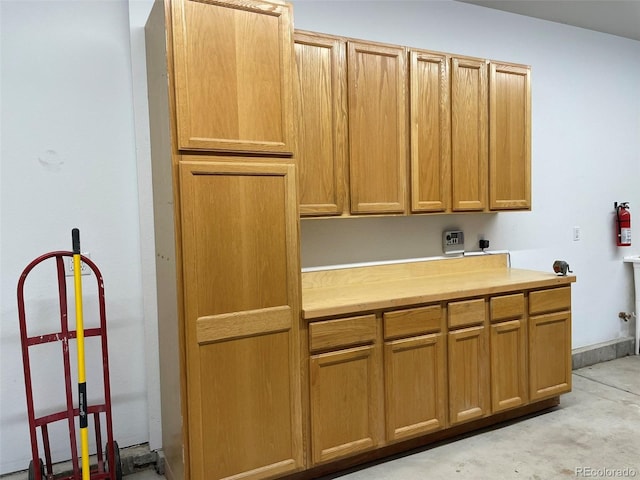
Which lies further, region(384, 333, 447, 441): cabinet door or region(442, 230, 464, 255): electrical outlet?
region(442, 230, 464, 255): electrical outlet

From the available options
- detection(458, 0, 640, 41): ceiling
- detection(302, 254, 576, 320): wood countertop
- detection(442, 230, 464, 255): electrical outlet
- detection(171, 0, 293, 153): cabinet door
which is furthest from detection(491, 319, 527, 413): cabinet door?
detection(458, 0, 640, 41): ceiling

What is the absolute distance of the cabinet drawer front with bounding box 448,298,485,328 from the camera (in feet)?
8.70

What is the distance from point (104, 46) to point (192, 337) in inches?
61.6

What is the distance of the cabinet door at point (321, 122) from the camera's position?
8.13 feet

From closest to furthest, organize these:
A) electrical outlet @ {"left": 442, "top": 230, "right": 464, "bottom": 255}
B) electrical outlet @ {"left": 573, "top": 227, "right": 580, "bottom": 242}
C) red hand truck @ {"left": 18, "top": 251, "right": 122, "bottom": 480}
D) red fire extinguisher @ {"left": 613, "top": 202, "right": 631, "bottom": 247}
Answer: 1. red hand truck @ {"left": 18, "top": 251, "right": 122, "bottom": 480}
2. electrical outlet @ {"left": 442, "top": 230, "right": 464, "bottom": 255}
3. electrical outlet @ {"left": 573, "top": 227, "right": 580, "bottom": 242}
4. red fire extinguisher @ {"left": 613, "top": 202, "right": 631, "bottom": 247}

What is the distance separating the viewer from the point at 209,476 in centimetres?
208

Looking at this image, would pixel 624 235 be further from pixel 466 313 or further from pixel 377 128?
pixel 377 128

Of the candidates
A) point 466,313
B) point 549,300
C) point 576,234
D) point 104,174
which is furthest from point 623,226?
point 104,174

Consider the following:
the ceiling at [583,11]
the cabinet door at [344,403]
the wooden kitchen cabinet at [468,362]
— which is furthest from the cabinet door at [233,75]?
the ceiling at [583,11]

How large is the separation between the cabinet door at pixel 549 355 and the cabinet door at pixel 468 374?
0.38 metres

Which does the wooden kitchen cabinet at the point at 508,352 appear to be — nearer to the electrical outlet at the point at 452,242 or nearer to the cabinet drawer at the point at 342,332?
the electrical outlet at the point at 452,242

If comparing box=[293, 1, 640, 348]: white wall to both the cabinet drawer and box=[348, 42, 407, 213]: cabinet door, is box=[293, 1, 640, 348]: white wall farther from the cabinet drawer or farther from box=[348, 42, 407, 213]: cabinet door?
the cabinet drawer

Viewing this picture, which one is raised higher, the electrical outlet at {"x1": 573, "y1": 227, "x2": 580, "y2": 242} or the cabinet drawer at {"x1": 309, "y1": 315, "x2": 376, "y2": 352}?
the electrical outlet at {"x1": 573, "y1": 227, "x2": 580, "y2": 242}

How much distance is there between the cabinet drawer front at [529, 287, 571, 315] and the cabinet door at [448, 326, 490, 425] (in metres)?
0.42
